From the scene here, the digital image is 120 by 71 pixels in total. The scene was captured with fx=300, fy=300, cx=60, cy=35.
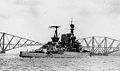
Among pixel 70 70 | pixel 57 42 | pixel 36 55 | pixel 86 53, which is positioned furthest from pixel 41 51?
pixel 70 70

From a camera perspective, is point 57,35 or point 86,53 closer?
point 57,35

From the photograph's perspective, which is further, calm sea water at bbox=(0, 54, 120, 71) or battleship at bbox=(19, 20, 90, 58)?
battleship at bbox=(19, 20, 90, 58)

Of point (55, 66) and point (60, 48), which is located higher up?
point (60, 48)

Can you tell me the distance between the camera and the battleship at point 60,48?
9606 centimetres

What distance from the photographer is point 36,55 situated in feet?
313

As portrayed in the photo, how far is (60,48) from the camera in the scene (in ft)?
331

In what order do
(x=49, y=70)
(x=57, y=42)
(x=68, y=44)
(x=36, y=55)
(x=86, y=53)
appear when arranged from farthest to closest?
(x=86, y=53), (x=68, y=44), (x=57, y=42), (x=36, y=55), (x=49, y=70)

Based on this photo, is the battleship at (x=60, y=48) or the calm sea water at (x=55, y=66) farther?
the battleship at (x=60, y=48)

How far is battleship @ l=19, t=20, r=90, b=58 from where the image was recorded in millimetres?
96062

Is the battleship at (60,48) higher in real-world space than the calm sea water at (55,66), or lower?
higher

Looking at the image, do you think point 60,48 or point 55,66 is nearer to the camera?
point 55,66

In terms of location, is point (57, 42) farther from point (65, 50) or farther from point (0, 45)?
point (0, 45)

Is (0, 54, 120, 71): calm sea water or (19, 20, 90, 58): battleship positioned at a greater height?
→ (19, 20, 90, 58): battleship

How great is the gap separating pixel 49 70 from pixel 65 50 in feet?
199
